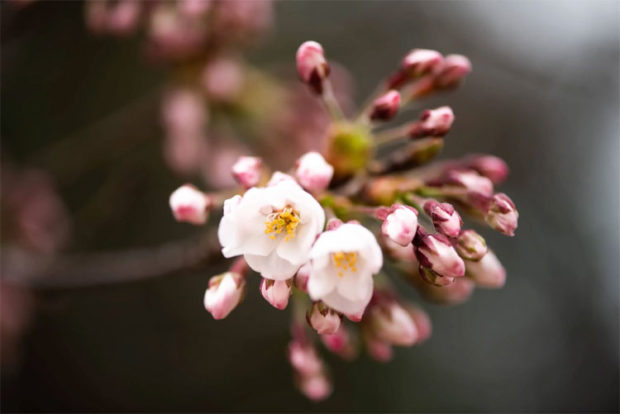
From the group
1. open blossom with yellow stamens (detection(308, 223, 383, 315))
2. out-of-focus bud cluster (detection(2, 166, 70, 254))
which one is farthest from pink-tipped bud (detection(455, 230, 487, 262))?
out-of-focus bud cluster (detection(2, 166, 70, 254))

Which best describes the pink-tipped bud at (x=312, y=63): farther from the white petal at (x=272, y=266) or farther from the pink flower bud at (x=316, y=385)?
the pink flower bud at (x=316, y=385)

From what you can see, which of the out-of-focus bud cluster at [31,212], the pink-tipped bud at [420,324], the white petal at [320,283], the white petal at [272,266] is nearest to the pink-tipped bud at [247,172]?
the white petal at [272,266]

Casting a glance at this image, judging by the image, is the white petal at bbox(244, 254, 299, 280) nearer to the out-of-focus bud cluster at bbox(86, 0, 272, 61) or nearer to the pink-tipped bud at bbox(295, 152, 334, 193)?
the pink-tipped bud at bbox(295, 152, 334, 193)

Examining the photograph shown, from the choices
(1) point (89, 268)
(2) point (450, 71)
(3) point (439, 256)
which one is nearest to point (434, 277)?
(3) point (439, 256)

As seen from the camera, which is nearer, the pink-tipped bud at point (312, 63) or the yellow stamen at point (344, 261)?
the yellow stamen at point (344, 261)

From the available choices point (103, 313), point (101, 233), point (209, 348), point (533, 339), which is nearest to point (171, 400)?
point (209, 348)

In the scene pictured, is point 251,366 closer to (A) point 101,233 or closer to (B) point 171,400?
(B) point 171,400
